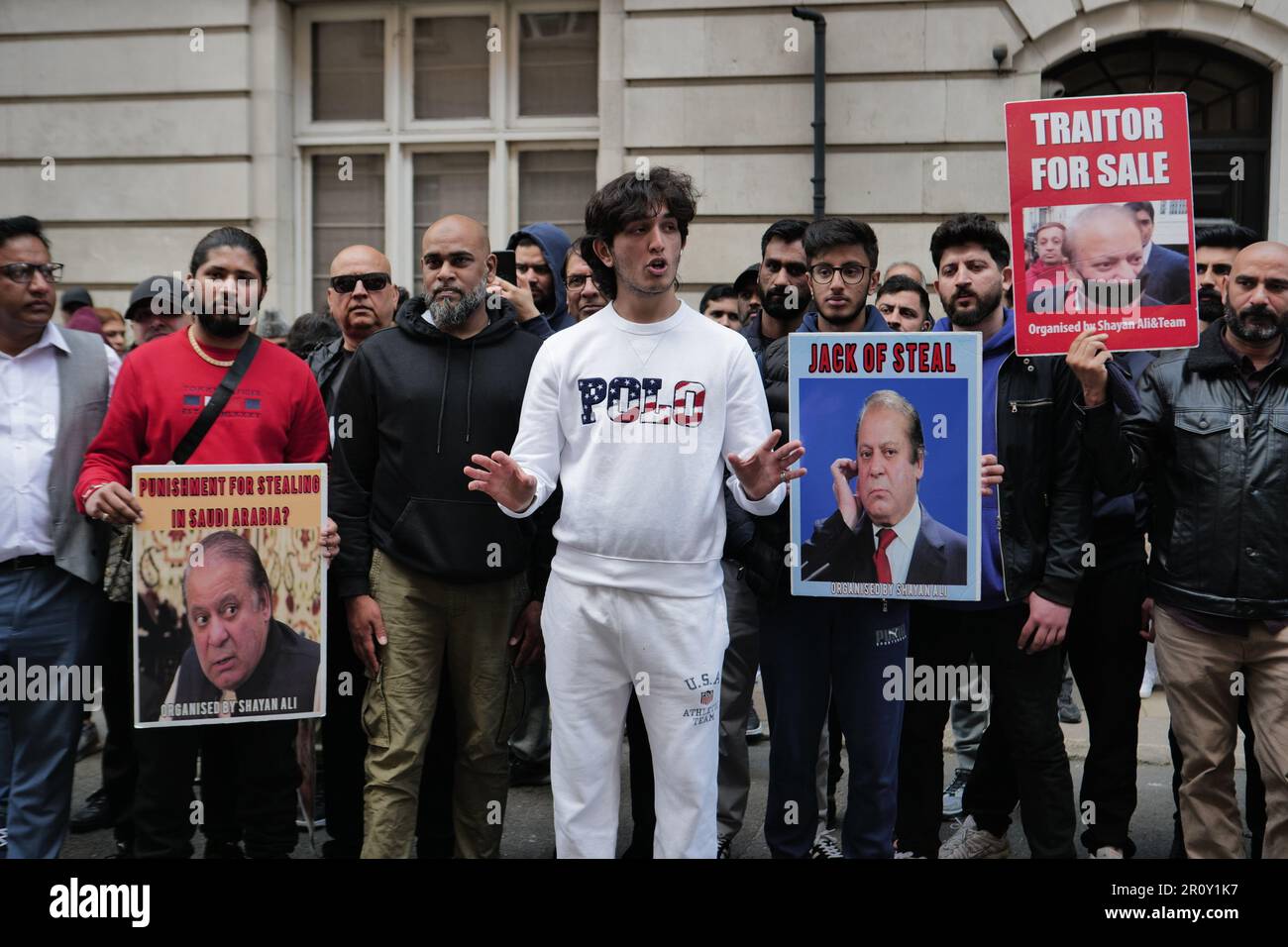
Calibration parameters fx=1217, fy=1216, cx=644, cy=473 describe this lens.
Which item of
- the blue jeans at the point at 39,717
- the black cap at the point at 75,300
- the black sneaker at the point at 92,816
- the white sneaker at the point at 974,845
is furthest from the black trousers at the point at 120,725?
the black cap at the point at 75,300

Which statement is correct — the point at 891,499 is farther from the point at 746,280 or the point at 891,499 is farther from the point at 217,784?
the point at 746,280

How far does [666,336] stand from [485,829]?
199 cm

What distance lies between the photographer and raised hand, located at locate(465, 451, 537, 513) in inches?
145

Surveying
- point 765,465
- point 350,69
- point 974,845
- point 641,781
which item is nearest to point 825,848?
point 974,845

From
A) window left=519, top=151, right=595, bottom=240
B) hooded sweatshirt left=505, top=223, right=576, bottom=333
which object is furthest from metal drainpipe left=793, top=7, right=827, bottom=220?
hooded sweatshirt left=505, top=223, right=576, bottom=333

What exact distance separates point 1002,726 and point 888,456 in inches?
48.5

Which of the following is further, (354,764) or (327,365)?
(327,365)

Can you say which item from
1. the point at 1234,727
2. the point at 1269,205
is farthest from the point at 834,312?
the point at 1269,205

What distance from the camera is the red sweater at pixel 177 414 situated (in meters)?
4.27

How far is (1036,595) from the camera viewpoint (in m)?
4.50

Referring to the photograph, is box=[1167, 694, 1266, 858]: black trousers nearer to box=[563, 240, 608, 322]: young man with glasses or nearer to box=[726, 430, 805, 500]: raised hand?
box=[726, 430, 805, 500]: raised hand

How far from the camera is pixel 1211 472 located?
→ 429 centimetres

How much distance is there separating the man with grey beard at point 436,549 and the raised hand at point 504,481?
585 millimetres

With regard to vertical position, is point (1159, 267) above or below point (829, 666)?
above
